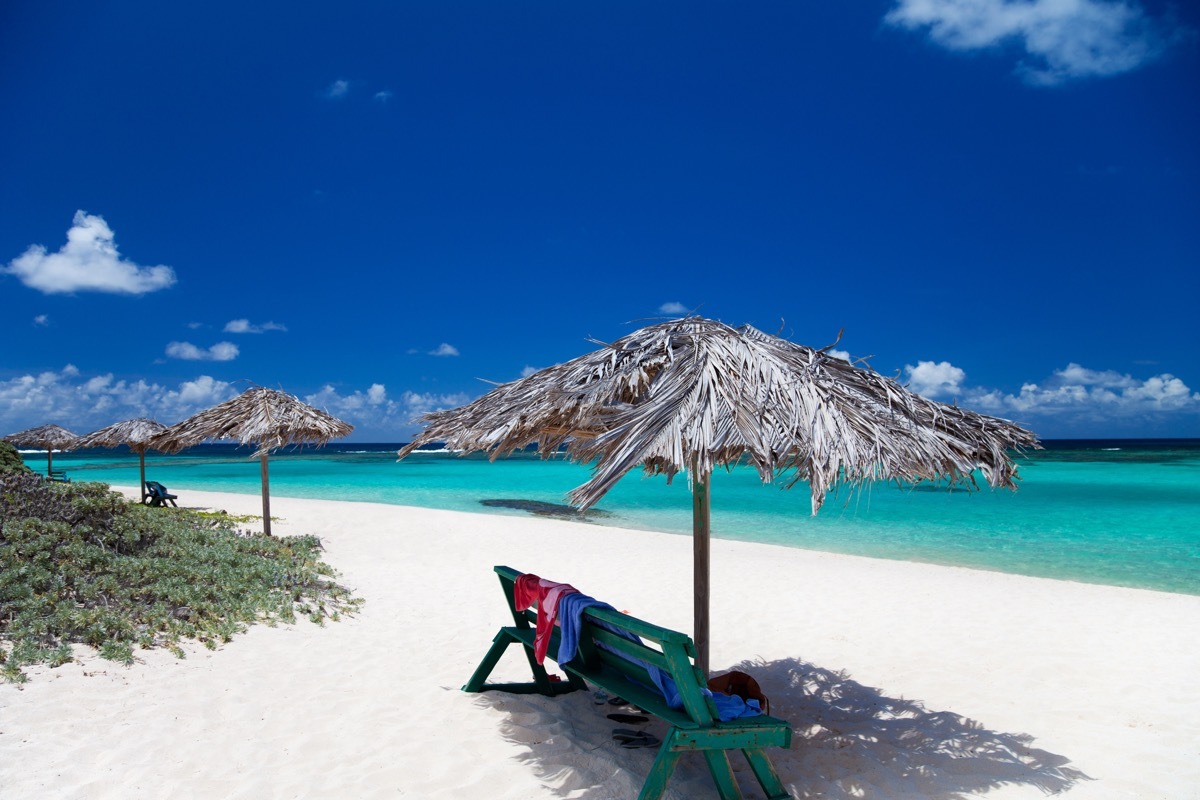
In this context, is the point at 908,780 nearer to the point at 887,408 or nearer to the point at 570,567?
the point at 887,408

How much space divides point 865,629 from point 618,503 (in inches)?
628

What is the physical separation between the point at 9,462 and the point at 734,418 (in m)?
8.29

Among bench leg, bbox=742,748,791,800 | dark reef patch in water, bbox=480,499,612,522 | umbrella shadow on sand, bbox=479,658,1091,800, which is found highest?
bench leg, bbox=742,748,791,800

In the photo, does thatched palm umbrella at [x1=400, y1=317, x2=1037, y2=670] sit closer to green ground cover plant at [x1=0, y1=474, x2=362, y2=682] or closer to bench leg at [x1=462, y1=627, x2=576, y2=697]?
bench leg at [x1=462, y1=627, x2=576, y2=697]

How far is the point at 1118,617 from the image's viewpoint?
6949 millimetres

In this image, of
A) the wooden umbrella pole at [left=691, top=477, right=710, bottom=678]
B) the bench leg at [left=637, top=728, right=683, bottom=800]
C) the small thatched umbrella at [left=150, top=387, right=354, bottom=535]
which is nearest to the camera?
the bench leg at [left=637, top=728, right=683, bottom=800]

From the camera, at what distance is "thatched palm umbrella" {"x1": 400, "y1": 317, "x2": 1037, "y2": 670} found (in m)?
2.94

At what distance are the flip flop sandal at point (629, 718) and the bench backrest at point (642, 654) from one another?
0.52m

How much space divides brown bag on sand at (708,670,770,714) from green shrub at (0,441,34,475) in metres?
7.24

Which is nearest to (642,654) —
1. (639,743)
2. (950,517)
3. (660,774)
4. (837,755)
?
(660,774)

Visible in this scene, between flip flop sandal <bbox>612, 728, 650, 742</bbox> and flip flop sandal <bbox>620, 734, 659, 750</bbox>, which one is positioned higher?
flip flop sandal <bbox>612, 728, 650, 742</bbox>

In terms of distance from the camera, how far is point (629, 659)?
10.4ft

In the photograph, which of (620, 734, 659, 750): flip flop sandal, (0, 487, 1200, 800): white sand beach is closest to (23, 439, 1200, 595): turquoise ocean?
(0, 487, 1200, 800): white sand beach

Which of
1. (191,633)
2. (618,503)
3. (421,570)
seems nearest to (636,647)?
(191,633)
